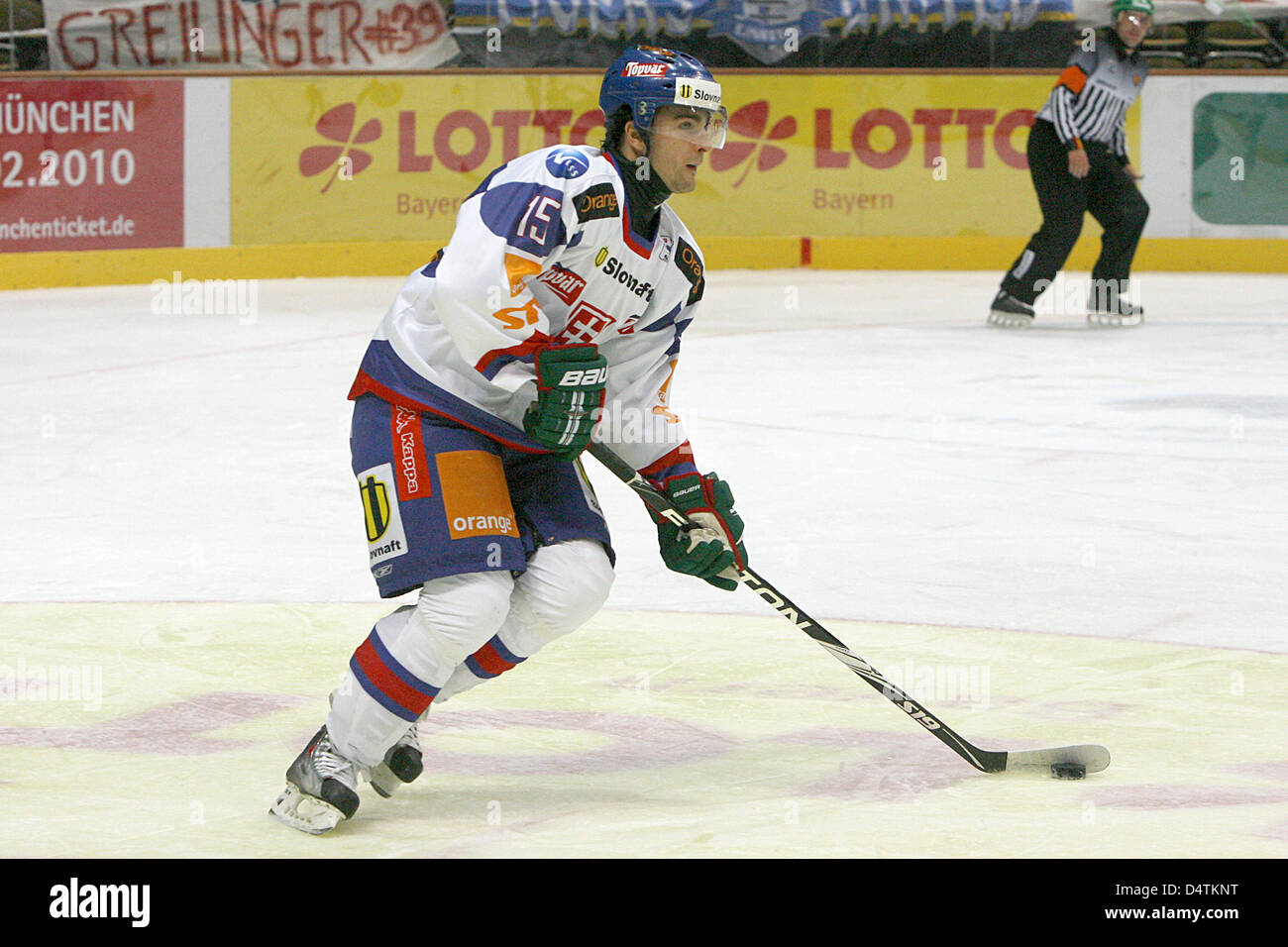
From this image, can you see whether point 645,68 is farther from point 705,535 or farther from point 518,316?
point 705,535

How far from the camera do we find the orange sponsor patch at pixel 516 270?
2828mm

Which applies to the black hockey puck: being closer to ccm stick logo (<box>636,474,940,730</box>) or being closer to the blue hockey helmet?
ccm stick logo (<box>636,474,940,730</box>)

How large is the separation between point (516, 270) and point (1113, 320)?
26.0 ft

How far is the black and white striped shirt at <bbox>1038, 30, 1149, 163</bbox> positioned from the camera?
395 inches

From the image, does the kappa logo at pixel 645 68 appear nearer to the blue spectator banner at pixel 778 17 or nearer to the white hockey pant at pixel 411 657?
the white hockey pant at pixel 411 657

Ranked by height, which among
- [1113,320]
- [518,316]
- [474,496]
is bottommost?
[1113,320]

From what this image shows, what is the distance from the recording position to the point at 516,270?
9.30ft

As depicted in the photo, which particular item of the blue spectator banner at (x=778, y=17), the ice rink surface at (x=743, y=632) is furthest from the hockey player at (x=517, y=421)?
the blue spectator banner at (x=778, y=17)

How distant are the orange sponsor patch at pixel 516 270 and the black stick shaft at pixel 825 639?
358 millimetres

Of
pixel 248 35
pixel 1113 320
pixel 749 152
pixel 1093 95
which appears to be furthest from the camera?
pixel 749 152

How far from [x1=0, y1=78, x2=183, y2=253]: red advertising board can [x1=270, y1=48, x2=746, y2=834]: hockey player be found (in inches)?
327

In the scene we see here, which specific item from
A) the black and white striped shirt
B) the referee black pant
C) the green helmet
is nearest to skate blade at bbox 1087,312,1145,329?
the referee black pant

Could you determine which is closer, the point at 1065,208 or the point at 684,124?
the point at 684,124

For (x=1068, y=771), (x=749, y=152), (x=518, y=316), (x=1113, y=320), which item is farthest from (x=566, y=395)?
(x=749, y=152)
